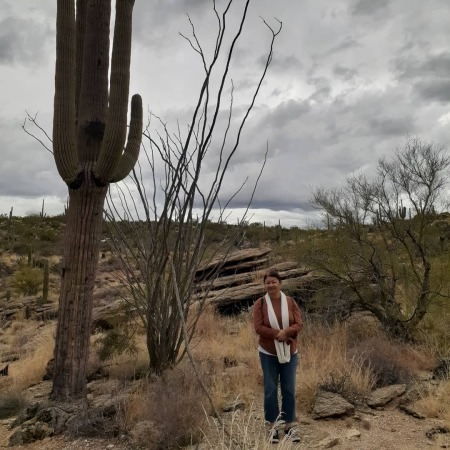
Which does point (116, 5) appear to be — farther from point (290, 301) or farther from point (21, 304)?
point (21, 304)

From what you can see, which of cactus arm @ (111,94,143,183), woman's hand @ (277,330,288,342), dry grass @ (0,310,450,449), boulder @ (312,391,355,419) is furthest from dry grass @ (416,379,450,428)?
cactus arm @ (111,94,143,183)

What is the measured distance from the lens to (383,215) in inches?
374

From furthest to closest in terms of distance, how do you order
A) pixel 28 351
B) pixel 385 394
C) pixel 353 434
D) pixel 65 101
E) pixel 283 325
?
pixel 28 351 → pixel 385 394 → pixel 65 101 → pixel 353 434 → pixel 283 325

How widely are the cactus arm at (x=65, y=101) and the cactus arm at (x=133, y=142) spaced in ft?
1.89

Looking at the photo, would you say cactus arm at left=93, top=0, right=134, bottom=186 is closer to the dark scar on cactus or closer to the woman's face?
the dark scar on cactus

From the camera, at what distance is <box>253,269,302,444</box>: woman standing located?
473 cm

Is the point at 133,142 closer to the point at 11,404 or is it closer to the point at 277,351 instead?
the point at 277,351

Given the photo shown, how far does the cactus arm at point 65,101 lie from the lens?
17.9 ft

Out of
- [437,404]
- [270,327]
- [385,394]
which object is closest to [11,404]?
[270,327]

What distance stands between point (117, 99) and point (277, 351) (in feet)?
10.7

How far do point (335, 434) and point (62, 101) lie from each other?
15.3 feet

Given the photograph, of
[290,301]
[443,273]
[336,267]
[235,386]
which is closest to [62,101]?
[290,301]

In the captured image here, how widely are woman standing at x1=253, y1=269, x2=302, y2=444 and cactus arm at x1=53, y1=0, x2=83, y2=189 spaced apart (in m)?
2.53

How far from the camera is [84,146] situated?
18.5ft
